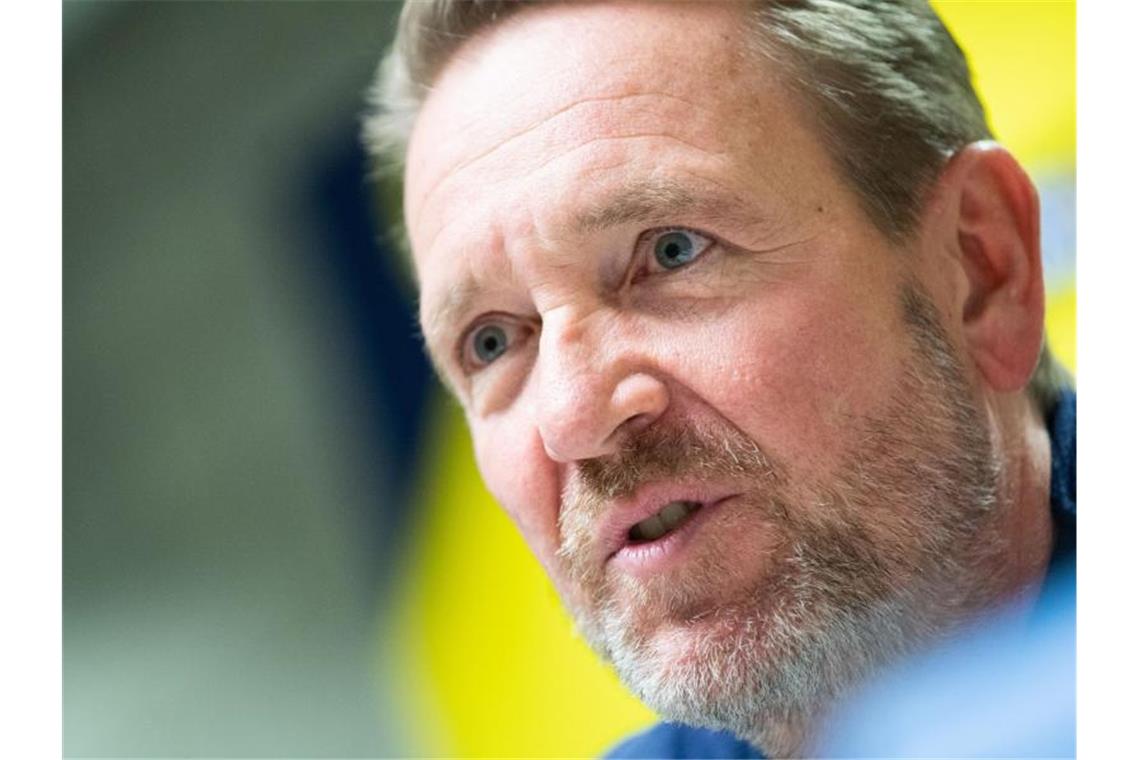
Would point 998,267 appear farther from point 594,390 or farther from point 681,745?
point 681,745

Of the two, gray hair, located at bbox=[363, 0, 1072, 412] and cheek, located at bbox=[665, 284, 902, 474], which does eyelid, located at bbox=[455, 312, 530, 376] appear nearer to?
cheek, located at bbox=[665, 284, 902, 474]

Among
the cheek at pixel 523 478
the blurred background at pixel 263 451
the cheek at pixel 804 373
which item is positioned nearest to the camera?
the cheek at pixel 804 373

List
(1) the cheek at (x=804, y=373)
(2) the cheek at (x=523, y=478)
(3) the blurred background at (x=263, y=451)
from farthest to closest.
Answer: (3) the blurred background at (x=263, y=451), (2) the cheek at (x=523, y=478), (1) the cheek at (x=804, y=373)

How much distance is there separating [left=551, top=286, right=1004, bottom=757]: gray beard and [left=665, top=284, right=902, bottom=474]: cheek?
0.05ft

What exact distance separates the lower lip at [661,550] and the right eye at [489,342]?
215 millimetres

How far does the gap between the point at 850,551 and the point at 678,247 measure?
0.29 metres

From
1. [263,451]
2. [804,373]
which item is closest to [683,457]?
[804,373]

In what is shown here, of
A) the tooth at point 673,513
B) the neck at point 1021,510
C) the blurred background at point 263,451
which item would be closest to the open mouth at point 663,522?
the tooth at point 673,513

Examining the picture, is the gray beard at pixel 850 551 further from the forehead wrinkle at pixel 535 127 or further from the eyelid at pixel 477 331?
the forehead wrinkle at pixel 535 127

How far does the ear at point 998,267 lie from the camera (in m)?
1.12

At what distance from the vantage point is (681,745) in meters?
1.25

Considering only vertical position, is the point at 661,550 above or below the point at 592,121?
below
